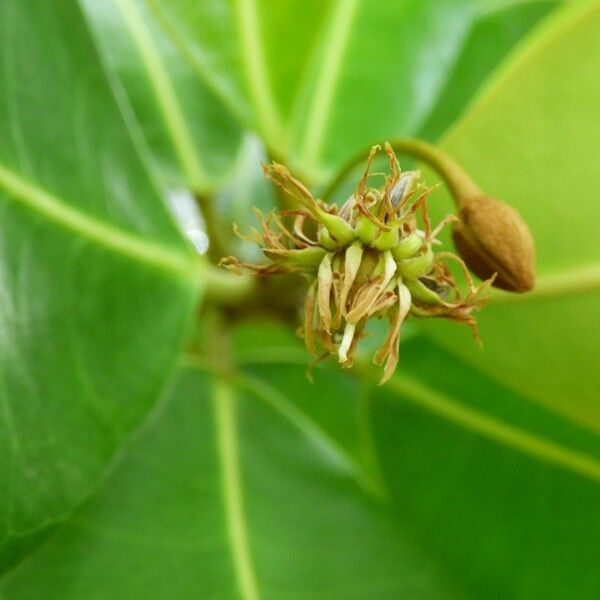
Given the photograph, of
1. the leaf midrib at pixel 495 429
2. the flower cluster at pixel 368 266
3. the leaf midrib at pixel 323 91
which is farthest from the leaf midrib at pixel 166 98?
the flower cluster at pixel 368 266

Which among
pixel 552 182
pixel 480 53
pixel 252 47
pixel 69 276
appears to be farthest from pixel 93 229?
pixel 480 53

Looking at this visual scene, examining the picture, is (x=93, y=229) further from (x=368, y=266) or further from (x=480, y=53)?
(x=480, y=53)

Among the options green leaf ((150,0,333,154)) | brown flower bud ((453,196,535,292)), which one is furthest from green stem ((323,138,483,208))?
green leaf ((150,0,333,154))

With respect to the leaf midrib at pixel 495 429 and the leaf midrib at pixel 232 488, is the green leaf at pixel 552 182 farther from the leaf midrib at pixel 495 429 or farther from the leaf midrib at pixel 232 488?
the leaf midrib at pixel 232 488

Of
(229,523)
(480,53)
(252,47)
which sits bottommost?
(229,523)

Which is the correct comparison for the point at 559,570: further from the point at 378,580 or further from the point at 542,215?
the point at 542,215

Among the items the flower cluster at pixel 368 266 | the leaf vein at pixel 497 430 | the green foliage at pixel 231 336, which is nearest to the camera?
the flower cluster at pixel 368 266

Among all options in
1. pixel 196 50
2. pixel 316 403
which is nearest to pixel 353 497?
pixel 316 403
